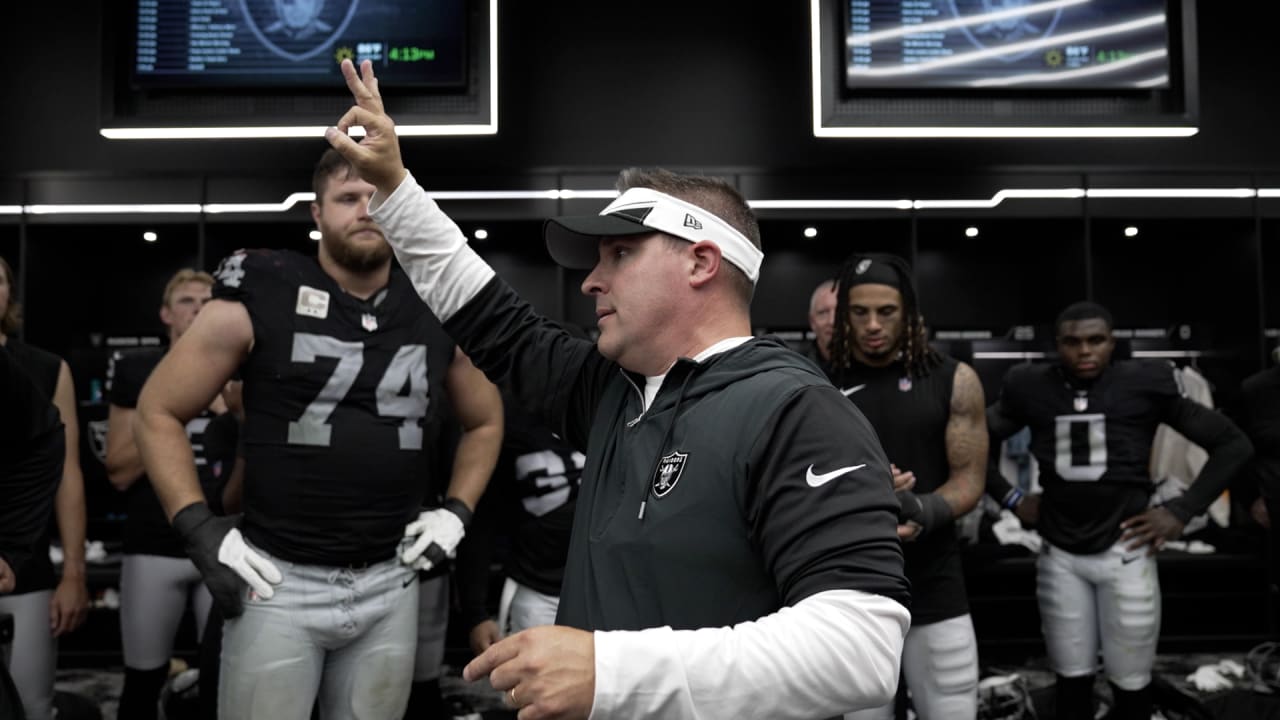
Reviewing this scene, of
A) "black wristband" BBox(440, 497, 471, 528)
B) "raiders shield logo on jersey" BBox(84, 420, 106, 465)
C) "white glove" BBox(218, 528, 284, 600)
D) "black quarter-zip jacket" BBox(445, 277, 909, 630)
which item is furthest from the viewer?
"raiders shield logo on jersey" BBox(84, 420, 106, 465)

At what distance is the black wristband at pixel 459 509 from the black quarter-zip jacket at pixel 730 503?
924mm

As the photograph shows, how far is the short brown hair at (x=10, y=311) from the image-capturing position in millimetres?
2703

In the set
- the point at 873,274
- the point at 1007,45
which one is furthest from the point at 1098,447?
the point at 1007,45

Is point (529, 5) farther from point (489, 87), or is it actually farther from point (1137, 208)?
point (1137, 208)

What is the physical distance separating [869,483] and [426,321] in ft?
A: 4.34

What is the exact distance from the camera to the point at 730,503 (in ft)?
3.58

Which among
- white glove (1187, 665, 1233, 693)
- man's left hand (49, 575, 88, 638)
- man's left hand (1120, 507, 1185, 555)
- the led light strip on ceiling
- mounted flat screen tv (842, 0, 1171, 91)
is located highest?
mounted flat screen tv (842, 0, 1171, 91)

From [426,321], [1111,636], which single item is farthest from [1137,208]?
[426,321]

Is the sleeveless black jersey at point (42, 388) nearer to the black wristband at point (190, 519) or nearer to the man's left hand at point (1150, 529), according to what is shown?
the black wristband at point (190, 519)

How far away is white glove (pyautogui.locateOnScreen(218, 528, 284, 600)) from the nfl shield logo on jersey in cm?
104

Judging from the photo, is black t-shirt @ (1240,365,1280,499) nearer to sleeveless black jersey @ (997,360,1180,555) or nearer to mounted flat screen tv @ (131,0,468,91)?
sleeveless black jersey @ (997,360,1180,555)

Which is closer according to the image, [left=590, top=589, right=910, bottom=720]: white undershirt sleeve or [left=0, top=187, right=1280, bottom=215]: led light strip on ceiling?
[left=590, top=589, right=910, bottom=720]: white undershirt sleeve

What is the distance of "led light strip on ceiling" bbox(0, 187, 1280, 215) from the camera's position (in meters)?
4.77

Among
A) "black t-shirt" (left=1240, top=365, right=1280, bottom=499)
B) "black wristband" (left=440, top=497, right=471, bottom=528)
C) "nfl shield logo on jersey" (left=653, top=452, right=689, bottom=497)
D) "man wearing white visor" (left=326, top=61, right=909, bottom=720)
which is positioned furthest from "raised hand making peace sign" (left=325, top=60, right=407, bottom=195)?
"black t-shirt" (left=1240, top=365, right=1280, bottom=499)
